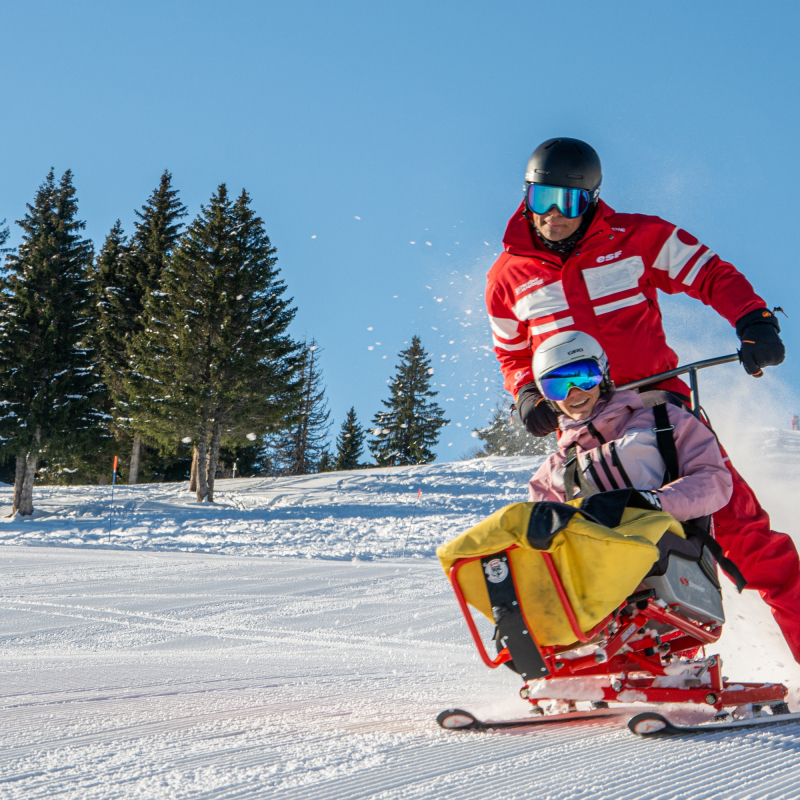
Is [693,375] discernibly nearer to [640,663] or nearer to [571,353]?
[571,353]

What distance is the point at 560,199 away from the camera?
10.7 feet

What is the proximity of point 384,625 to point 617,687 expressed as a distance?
12.3ft

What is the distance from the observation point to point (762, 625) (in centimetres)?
345

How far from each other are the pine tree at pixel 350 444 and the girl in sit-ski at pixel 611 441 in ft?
158

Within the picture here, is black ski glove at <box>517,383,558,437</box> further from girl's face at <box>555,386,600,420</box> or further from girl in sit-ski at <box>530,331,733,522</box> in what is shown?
girl's face at <box>555,386,600,420</box>

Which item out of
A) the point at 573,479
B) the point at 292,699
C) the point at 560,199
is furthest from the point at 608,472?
the point at 292,699

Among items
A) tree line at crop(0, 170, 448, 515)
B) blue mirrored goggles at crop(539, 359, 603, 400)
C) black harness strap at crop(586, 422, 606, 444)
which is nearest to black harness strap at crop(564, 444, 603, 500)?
black harness strap at crop(586, 422, 606, 444)

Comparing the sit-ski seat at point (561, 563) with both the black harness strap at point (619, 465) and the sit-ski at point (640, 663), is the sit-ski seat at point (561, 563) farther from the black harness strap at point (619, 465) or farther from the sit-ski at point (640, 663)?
the black harness strap at point (619, 465)

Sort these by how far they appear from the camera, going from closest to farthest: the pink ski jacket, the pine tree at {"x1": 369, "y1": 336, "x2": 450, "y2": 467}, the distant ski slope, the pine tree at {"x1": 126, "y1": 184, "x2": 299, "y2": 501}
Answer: the pink ski jacket, the distant ski slope, the pine tree at {"x1": 126, "y1": 184, "x2": 299, "y2": 501}, the pine tree at {"x1": 369, "y1": 336, "x2": 450, "y2": 467}

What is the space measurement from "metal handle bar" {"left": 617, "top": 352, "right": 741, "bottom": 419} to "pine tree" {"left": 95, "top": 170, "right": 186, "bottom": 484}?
28.9m

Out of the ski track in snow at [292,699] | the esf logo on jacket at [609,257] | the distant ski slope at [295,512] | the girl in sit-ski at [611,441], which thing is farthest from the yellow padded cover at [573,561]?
the distant ski slope at [295,512]

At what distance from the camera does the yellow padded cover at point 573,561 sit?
6.88 ft

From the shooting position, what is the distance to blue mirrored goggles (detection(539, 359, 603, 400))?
9.43ft

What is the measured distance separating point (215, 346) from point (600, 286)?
80.5 ft
